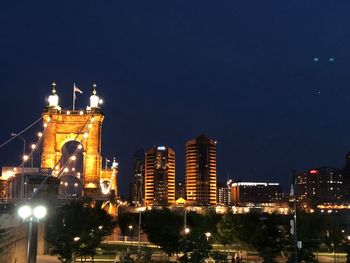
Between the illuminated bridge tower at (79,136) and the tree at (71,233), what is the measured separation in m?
43.0

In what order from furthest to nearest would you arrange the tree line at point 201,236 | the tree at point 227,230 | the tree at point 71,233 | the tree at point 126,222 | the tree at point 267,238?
the tree at point 126,222 → the tree at point 227,230 → the tree at point 267,238 → the tree at point 71,233 → the tree line at point 201,236

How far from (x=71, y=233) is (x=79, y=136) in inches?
2097

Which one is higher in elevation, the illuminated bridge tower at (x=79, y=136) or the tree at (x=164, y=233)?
the illuminated bridge tower at (x=79, y=136)

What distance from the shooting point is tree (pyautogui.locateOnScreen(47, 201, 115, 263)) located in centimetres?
3591

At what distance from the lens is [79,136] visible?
8969cm

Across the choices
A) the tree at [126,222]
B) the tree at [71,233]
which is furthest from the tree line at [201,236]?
the tree at [126,222]

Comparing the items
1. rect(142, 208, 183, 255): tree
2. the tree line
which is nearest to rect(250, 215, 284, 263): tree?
Answer: the tree line

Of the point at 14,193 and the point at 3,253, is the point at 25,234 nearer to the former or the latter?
the point at 3,253

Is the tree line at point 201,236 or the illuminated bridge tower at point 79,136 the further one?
the illuminated bridge tower at point 79,136

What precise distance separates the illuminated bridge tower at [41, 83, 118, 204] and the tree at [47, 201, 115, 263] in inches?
1694

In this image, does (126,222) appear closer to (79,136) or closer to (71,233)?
(79,136)

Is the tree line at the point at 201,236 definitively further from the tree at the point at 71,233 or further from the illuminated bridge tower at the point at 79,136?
the illuminated bridge tower at the point at 79,136

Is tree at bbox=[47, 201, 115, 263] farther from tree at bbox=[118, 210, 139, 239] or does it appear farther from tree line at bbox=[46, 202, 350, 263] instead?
tree at bbox=[118, 210, 139, 239]

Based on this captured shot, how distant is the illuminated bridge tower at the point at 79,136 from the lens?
85562mm
